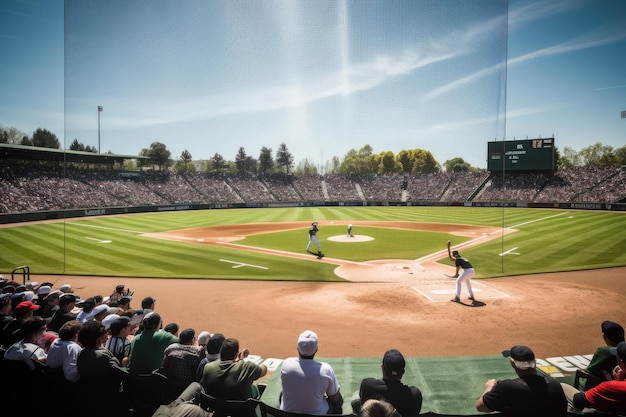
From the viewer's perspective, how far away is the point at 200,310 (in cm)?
1161

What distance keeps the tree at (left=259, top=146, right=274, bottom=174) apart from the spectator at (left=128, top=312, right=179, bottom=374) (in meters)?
91.0

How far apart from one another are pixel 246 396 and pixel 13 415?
3.55 meters

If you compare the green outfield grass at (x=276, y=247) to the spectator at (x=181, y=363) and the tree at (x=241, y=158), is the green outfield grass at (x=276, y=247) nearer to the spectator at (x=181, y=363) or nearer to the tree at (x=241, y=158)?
the spectator at (x=181, y=363)

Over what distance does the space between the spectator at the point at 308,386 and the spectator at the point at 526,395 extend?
5.74 ft

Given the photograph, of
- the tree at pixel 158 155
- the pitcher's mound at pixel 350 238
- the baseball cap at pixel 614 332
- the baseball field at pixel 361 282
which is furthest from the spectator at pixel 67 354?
the tree at pixel 158 155

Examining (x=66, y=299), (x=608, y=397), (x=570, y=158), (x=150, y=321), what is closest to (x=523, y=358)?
(x=608, y=397)

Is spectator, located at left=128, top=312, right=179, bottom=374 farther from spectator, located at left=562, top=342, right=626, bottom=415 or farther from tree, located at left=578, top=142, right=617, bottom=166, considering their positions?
tree, located at left=578, top=142, right=617, bottom=166

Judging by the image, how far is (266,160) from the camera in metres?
96.3

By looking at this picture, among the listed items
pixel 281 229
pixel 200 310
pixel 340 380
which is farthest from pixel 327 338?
pixel 281 229

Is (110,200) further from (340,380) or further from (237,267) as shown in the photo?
(340,380)

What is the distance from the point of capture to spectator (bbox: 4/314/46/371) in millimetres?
4828

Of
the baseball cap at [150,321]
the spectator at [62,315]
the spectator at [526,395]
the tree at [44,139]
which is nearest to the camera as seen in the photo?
the spectator at [526,395]

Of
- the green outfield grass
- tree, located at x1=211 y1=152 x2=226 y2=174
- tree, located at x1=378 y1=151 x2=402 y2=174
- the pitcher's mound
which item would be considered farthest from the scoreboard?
tree, located at x1=211 y1=152 x2=226 y2=174

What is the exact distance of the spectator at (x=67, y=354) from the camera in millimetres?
4625
